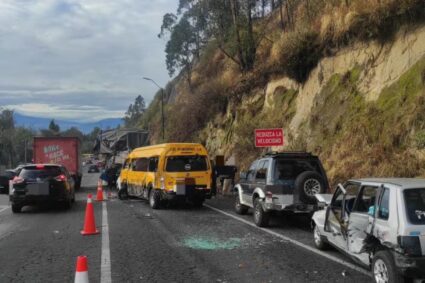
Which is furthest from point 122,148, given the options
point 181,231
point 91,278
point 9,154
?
point 9,154

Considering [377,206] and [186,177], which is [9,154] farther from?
[377,206]

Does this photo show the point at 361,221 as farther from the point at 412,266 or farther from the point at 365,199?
the point at 412,266

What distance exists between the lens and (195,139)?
40.0m

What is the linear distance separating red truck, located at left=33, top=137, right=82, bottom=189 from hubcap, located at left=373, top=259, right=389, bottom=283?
2514 centimetres

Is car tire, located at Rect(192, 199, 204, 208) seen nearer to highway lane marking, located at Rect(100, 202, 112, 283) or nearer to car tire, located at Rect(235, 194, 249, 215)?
car tire, located at Rect(235, 194, 249, 215)

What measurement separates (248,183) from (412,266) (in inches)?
322

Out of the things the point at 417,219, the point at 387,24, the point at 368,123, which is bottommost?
the point at 417,219

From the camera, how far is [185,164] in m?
17.5

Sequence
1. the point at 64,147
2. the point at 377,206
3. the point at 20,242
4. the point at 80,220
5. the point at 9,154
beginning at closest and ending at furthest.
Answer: the point at 377,206, the point at 20,242, the point at 80,220, the point at 64,147, the point at 9,154

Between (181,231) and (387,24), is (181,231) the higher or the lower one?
the lower one

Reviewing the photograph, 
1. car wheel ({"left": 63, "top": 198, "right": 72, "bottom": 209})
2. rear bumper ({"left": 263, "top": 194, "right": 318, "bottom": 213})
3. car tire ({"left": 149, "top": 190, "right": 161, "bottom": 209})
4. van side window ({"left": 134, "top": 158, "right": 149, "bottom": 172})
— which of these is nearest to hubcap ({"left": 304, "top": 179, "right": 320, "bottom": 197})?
rear bumper ({"left": 263, "top": 194, "right": 318, "bottom": 213})

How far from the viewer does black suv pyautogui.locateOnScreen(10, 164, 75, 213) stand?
55.8ft

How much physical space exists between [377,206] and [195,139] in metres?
33.2

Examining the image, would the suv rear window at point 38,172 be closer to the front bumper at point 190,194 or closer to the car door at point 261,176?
the front bumper at point 190,194
